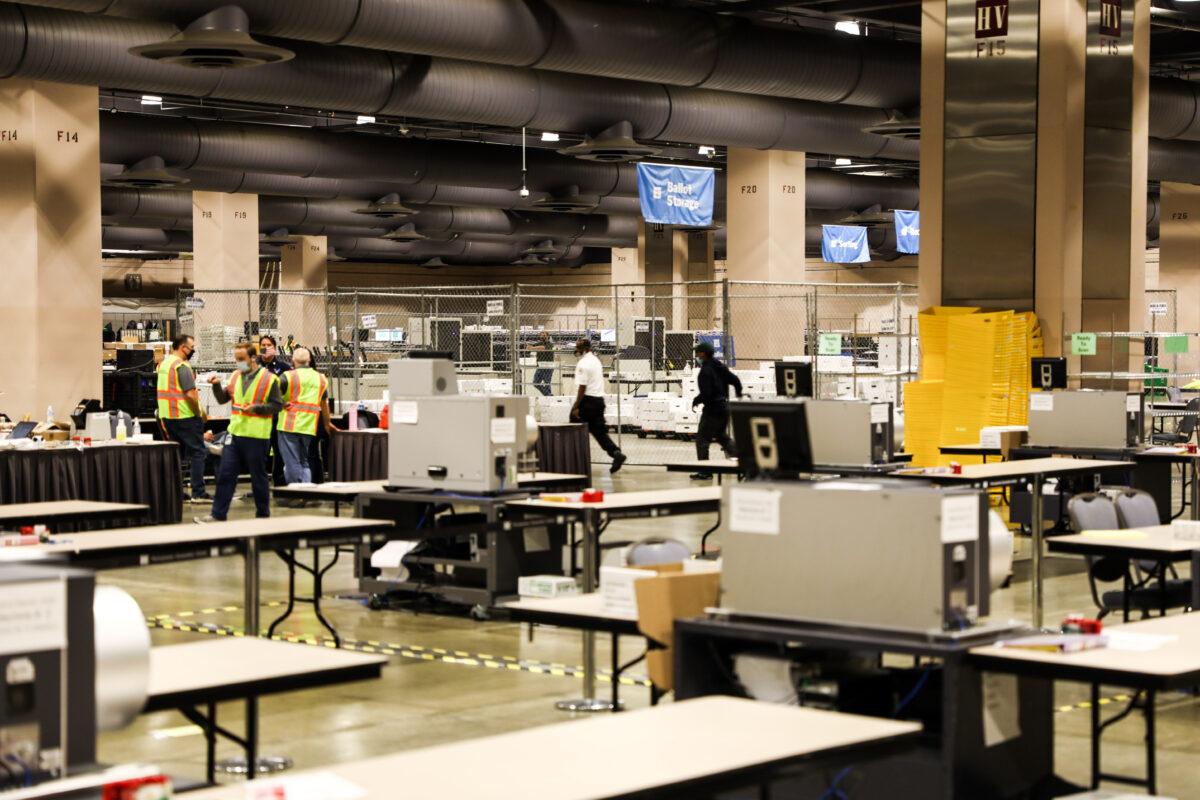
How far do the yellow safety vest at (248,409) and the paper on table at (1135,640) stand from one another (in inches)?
370

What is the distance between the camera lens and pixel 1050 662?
14.9ft

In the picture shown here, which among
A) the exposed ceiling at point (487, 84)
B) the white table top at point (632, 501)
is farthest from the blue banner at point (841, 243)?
the white table top at point (632, 501)

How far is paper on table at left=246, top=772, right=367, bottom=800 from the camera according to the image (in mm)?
3137

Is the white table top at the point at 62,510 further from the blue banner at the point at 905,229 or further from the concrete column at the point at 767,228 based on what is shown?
the blue banner at the point at 905,229

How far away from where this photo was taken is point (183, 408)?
52.7 feet

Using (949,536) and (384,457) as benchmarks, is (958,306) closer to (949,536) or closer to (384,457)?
(384,457)

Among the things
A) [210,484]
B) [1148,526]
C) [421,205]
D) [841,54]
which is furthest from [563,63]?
[421,205]

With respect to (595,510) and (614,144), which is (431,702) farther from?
(614,144)

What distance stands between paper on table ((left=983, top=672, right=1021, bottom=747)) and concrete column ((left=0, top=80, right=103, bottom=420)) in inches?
572

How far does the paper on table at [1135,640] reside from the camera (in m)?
4.83

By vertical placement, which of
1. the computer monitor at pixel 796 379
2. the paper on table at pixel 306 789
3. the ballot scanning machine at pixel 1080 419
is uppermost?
the computer monitor at pixel 796 379

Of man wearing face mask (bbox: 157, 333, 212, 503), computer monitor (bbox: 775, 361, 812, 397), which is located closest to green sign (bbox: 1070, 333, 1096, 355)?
computer monitor (bbox: 775, 361, 812, 397)

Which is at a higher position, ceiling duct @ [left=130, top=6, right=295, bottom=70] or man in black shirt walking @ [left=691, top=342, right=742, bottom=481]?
ceiling duct @ [left=130, top=6, right=295, bottom=70]

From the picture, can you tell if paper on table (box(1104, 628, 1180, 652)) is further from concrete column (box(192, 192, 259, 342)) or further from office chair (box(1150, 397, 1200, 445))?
concrete column (box(192, 192, 259, 342))
